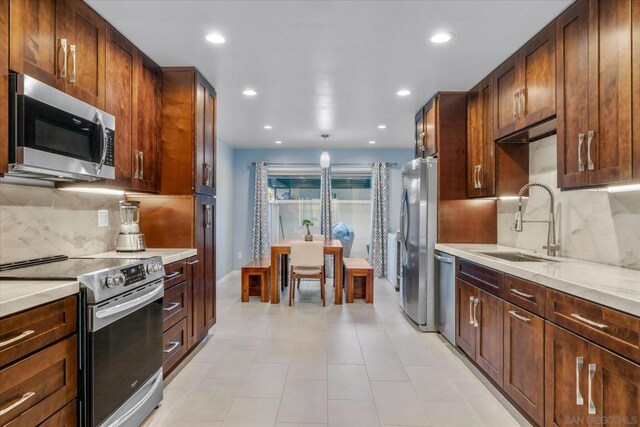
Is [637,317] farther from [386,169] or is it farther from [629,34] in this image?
[386,169]

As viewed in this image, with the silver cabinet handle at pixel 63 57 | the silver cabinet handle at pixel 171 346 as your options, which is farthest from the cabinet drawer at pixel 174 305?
the silver cabinet handle at pixel 63 57

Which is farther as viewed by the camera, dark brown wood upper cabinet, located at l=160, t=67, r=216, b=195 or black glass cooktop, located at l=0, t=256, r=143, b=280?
dark brown wood upper cabinet, located at l=160, t=67, r=216, b=195

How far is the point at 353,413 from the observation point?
2199 millimetres

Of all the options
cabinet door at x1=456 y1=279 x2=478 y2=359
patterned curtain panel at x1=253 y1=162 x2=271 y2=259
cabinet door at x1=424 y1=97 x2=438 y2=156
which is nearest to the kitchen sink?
cabinet door at x1=456 y1=279 x2=478 y2=359

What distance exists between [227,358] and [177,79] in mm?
2398

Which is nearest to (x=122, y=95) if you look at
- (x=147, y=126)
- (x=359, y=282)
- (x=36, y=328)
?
(x=147, y=126)

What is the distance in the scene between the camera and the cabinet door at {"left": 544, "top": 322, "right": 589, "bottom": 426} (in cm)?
155

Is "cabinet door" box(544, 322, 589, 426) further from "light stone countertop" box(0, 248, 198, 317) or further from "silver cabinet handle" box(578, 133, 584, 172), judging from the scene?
"light stone countertop" box(0, 248, 198, 317)

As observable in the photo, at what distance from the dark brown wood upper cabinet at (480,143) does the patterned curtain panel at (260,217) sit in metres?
4.07

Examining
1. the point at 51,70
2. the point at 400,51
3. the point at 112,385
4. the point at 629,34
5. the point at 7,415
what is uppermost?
the point at 400,51

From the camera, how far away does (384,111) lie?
4.42 meters

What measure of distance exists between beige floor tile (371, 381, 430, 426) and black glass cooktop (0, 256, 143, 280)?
1.75 meters

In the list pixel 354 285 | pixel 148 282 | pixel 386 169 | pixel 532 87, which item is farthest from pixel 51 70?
pixel 386 169

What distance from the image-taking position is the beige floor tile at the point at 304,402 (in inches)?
84.8
